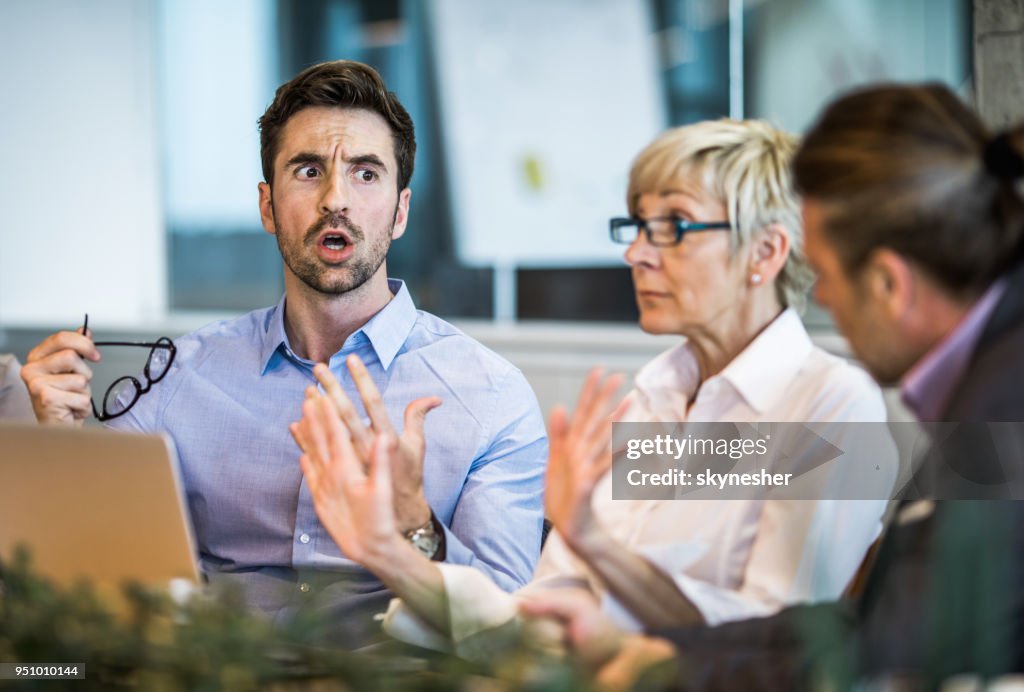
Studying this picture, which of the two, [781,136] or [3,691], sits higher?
[781,136]

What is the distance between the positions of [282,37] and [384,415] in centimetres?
402

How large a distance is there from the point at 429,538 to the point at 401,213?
0.79 m

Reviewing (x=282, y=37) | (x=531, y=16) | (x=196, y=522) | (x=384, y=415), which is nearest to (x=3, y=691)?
(x=384, y=415)

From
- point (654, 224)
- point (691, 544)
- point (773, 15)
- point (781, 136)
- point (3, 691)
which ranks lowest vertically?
point (691, 544)

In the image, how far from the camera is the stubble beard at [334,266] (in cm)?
214

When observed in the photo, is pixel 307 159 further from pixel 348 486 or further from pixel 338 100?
pixel 348 486

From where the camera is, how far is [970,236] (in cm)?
120

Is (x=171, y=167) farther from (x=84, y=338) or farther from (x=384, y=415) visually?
(x=384, y=415)

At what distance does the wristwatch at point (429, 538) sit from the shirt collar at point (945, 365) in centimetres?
78

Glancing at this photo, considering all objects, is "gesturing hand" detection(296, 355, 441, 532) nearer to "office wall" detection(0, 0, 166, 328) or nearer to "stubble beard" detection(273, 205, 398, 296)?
"stubble beard" detection(273, 205, 398, 296)

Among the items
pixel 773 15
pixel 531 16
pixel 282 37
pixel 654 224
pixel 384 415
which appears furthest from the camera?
pixel 282 37

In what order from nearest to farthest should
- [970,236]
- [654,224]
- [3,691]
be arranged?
1. [3,691]
2. [970,236]
3. [654,224]

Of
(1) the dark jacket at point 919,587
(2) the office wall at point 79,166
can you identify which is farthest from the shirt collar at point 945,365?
(2) the office wall at point 79,166

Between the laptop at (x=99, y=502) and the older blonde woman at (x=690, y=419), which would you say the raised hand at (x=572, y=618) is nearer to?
the older blonde woman at (x=690, y=419)
